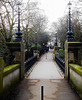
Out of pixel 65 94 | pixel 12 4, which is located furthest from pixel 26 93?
pixel 12 4

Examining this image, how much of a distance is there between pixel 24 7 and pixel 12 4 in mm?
2348

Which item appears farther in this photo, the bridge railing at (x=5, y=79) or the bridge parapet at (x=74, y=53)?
the bridge parapet at (x=74, y=53)

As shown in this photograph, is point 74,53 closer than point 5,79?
No

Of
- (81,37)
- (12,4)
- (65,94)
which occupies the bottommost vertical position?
(65,94)

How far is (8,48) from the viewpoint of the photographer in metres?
9.24

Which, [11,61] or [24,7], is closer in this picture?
[11,61]

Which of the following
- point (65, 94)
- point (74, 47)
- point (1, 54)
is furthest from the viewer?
point (74, 47)

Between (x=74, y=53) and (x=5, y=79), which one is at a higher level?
(x=74, y=53)

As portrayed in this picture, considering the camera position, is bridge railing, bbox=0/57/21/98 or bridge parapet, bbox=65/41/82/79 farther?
bridge parapet, bbox=65/41/82/79

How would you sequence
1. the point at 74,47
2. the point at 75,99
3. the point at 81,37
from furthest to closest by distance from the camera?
the point at 81,37, the point at 74,47, the point at 75,99

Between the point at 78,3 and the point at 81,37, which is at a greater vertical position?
the point at 78,3

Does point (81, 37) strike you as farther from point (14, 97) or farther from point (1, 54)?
point (14, 97)

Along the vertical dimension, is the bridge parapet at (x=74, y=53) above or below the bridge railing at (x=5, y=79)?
above

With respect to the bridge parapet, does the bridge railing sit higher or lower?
lower
